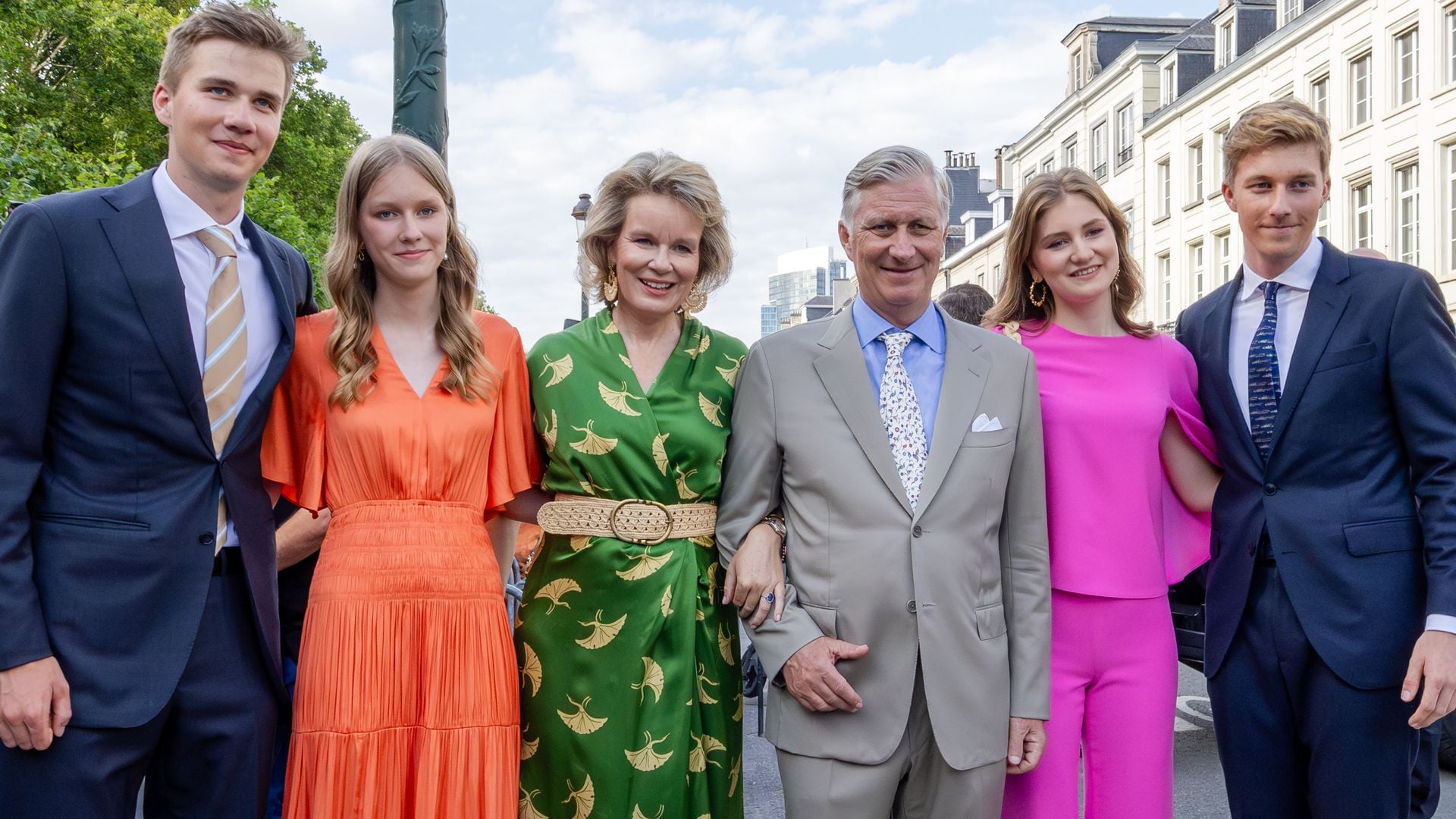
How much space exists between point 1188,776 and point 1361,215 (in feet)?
75.8

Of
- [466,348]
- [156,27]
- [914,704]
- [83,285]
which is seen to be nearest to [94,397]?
[83,285]

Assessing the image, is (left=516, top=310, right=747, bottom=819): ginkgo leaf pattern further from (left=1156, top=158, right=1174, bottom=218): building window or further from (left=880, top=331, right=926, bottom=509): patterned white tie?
(left=1156, top=158, right=1174, bottom=218): building window

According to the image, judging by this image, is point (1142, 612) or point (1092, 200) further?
point (1092, 200)

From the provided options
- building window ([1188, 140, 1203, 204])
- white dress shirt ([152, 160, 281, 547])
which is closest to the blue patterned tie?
white dress shirt ([152, 160, 281, 547])

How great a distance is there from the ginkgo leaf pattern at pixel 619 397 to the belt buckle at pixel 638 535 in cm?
22

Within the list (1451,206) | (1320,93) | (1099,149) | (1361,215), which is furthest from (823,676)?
(1099,149)

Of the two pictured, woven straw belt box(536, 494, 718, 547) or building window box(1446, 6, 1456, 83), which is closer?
woven straw belt box(536, 494, 718, 547)

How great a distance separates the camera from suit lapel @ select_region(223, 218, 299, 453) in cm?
267

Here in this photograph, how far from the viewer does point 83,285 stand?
2.48 m

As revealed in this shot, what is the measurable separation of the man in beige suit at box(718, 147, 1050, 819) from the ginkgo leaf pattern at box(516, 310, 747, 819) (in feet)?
0.49

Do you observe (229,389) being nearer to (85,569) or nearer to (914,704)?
(85,569)

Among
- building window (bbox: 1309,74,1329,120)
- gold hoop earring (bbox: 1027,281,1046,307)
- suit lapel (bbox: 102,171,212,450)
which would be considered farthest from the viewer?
building window (bbox: 1309,74,1329,120)

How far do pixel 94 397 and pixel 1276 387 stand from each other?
2.92 m

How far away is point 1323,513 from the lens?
2969 millimetres
